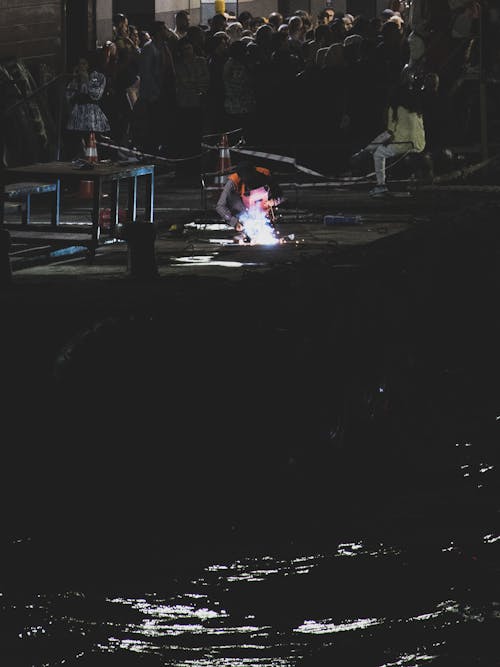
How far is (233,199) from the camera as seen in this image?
59.0ft

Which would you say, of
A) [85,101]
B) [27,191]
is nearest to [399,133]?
[85,101]

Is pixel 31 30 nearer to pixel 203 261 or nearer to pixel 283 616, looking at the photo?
pixel 203 261

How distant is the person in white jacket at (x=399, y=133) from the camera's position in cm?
2244

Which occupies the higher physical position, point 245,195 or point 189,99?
point 189,99

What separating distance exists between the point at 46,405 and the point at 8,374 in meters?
0.36

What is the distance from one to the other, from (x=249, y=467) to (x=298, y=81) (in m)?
13.0

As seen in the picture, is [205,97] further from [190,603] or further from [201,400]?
[190,603]

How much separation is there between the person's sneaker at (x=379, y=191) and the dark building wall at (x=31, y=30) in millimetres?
4811

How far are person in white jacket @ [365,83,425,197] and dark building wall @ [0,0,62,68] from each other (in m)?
4.65

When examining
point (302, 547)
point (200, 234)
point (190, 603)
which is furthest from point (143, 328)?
point (200, 234)

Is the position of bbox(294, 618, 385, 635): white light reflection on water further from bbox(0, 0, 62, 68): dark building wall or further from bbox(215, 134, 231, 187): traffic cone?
bbox(0, 0, 62, 68): dark building wall

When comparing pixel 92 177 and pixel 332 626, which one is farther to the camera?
pixel 92 177

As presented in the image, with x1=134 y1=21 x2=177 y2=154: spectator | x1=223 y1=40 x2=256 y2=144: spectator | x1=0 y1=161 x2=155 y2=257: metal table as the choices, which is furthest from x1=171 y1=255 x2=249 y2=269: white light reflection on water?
x1=134 y1=21 x2=177 y2=154: spectator

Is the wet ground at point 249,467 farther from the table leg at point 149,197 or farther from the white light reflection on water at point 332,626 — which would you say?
the table leg at point 149,197
